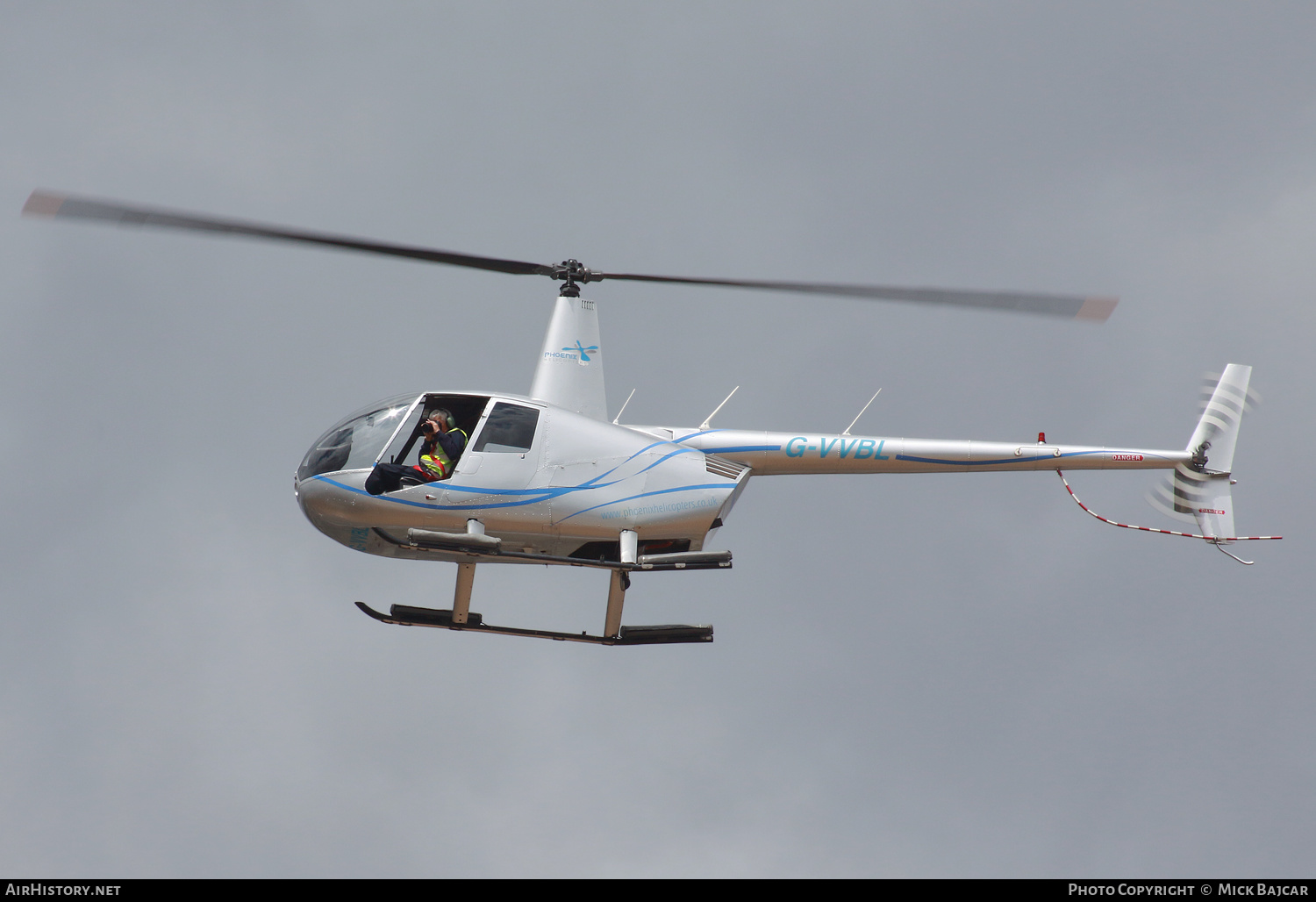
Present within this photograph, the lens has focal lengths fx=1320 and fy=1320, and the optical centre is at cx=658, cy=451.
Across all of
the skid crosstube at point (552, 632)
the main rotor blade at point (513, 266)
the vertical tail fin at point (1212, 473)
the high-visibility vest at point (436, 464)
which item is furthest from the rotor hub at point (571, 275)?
the vertical tail fin at point (1212, 473)

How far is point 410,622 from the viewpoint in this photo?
19438 mm

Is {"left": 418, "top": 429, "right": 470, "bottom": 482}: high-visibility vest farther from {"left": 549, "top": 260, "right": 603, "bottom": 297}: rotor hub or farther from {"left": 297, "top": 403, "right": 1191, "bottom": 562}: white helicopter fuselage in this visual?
{"left": 549, "top": 260, "right": 603, "bottom": 297}: rotor hub

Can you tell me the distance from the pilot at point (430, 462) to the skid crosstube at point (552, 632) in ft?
8.66

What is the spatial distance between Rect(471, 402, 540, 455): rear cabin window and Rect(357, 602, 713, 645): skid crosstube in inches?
113

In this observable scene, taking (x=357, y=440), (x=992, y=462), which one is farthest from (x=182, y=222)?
(x=992, y=462)

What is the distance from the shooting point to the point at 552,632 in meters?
19.0

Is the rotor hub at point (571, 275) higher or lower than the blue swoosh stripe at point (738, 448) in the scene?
higher

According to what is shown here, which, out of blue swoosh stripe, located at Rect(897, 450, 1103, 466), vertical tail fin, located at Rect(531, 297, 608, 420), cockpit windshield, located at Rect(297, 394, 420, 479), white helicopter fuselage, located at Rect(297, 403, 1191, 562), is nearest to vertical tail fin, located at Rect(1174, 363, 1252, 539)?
blue swoosh stripe, located at Rect(897, 450, 1103, 466)

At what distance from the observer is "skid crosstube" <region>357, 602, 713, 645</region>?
1906 cm

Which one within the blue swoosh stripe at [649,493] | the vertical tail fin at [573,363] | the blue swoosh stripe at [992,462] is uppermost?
the vertical tail fin at [573,363]

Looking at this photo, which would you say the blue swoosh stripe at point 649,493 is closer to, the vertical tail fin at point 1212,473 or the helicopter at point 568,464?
the helicopter at point 568,464

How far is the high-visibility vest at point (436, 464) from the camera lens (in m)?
17.7

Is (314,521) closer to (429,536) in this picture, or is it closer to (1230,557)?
(429,536)

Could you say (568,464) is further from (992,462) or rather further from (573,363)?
(992,462)
